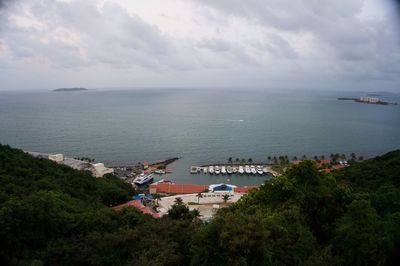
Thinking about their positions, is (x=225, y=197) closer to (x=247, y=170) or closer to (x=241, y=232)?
(x=247, y=170)

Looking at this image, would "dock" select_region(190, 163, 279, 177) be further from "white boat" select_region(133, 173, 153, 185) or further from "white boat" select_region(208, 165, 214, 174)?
"white boat" select_region(133, 173, 153, 185)

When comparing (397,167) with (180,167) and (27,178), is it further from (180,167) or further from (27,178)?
(180,167)

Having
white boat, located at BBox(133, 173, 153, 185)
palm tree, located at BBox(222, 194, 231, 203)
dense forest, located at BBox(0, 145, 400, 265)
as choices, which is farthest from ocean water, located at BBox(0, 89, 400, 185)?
dense forest, located at BBox(0, 145, 400, 265)

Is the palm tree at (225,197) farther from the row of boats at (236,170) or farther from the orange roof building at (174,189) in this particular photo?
the row of boats at (236,170)

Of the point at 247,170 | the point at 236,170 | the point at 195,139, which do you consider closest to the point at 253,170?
the point at 247,170

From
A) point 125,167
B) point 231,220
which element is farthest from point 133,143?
point 231,220
